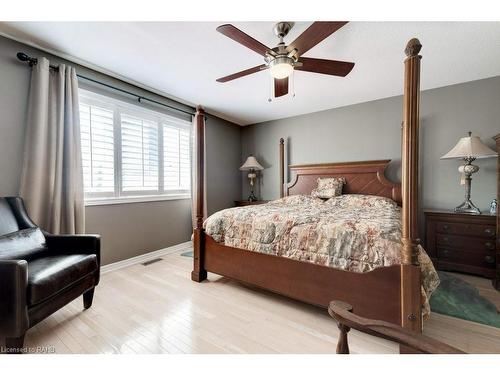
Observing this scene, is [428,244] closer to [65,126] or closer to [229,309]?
[229,309]

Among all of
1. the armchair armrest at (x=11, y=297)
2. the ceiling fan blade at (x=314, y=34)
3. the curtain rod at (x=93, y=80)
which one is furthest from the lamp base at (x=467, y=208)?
the armchair armrest at (x=11, y=297)

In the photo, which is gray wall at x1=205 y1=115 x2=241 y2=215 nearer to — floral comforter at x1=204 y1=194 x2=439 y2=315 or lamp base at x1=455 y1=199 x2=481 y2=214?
floral comforter at x1=204 y1=194 x2=439 y2=315

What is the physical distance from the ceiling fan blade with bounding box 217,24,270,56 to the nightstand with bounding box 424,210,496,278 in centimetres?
283

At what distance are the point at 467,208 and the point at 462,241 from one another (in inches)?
17.4

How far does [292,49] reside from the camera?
5.63 ft

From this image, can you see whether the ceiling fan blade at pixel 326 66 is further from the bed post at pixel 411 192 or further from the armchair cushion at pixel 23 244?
the armchair cushion at pixel 23 244

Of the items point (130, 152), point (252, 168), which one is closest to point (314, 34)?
point (130, 152)

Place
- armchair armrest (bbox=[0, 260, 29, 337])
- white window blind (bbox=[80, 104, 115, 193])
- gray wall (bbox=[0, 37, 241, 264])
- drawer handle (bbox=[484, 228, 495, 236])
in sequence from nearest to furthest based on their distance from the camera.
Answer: armchair armrest (bbox=[0, 260, 29, 337])
gray wall (bbox=[0, 37, 241, 264])
drawer handle (bbox=[484, 228, 495, 236])
white window blind (bbox=[80, 104, 115, 193])

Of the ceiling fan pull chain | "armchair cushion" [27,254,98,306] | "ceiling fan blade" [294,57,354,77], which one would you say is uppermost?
the ceiling fan pull chain

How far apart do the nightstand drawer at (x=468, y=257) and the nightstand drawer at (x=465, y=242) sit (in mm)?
48

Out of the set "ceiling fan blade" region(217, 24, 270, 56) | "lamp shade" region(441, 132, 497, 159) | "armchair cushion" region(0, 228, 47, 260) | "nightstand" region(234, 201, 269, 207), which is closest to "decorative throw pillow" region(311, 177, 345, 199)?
"nightstand" region(234, 201, 269, 207)

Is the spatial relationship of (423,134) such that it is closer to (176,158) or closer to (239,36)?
(239,36)

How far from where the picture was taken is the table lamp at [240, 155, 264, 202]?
176 inches

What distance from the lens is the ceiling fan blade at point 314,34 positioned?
1434 millimetres
